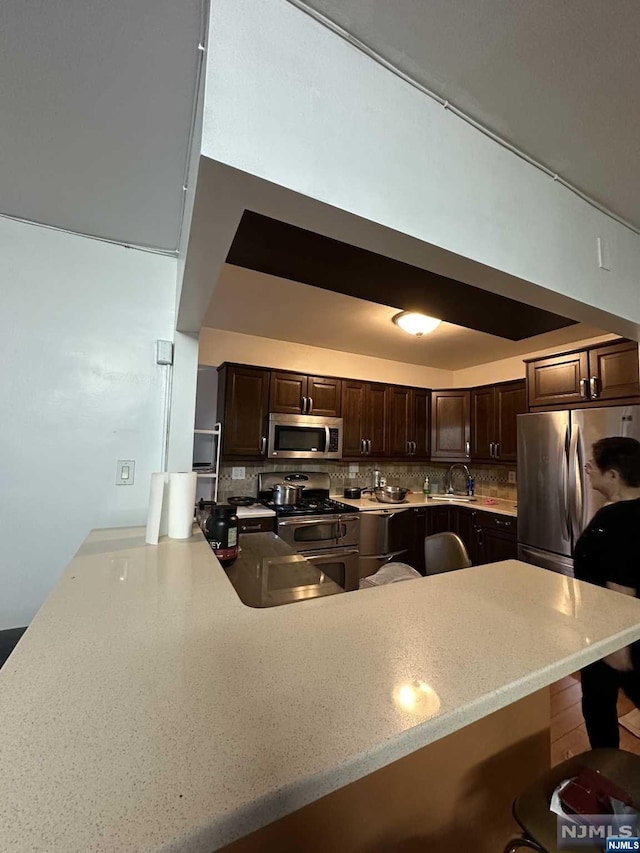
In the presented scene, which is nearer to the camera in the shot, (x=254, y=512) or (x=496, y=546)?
(x=254, y=512)

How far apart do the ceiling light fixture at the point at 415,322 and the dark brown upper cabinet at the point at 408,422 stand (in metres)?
1.14

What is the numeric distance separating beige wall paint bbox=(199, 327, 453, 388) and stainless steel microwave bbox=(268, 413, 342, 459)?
2.21 ft

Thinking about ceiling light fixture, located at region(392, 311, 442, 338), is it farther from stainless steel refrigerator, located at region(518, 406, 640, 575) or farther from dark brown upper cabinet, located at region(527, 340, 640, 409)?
stainless steel refrigerator, located at region(518, 406, 640, 575)

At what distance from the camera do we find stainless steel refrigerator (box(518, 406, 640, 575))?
226 cm

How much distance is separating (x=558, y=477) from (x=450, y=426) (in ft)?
5.23

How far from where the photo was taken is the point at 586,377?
2516mm

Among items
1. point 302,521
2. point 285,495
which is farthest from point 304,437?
point 302,521

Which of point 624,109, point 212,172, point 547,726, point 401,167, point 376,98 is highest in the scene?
point 624,109

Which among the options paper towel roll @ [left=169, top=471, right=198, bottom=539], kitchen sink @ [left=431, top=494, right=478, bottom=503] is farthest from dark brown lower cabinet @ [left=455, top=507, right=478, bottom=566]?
paper towel roll @ [left=169, top=471, right=198, bottom=539]

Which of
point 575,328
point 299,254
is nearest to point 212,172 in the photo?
point 299,254

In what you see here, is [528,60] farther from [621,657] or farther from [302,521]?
[302,521]

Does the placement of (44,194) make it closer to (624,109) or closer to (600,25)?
(600,25)

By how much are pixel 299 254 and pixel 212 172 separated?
2.58 feet

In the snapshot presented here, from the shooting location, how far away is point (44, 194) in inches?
53.5
